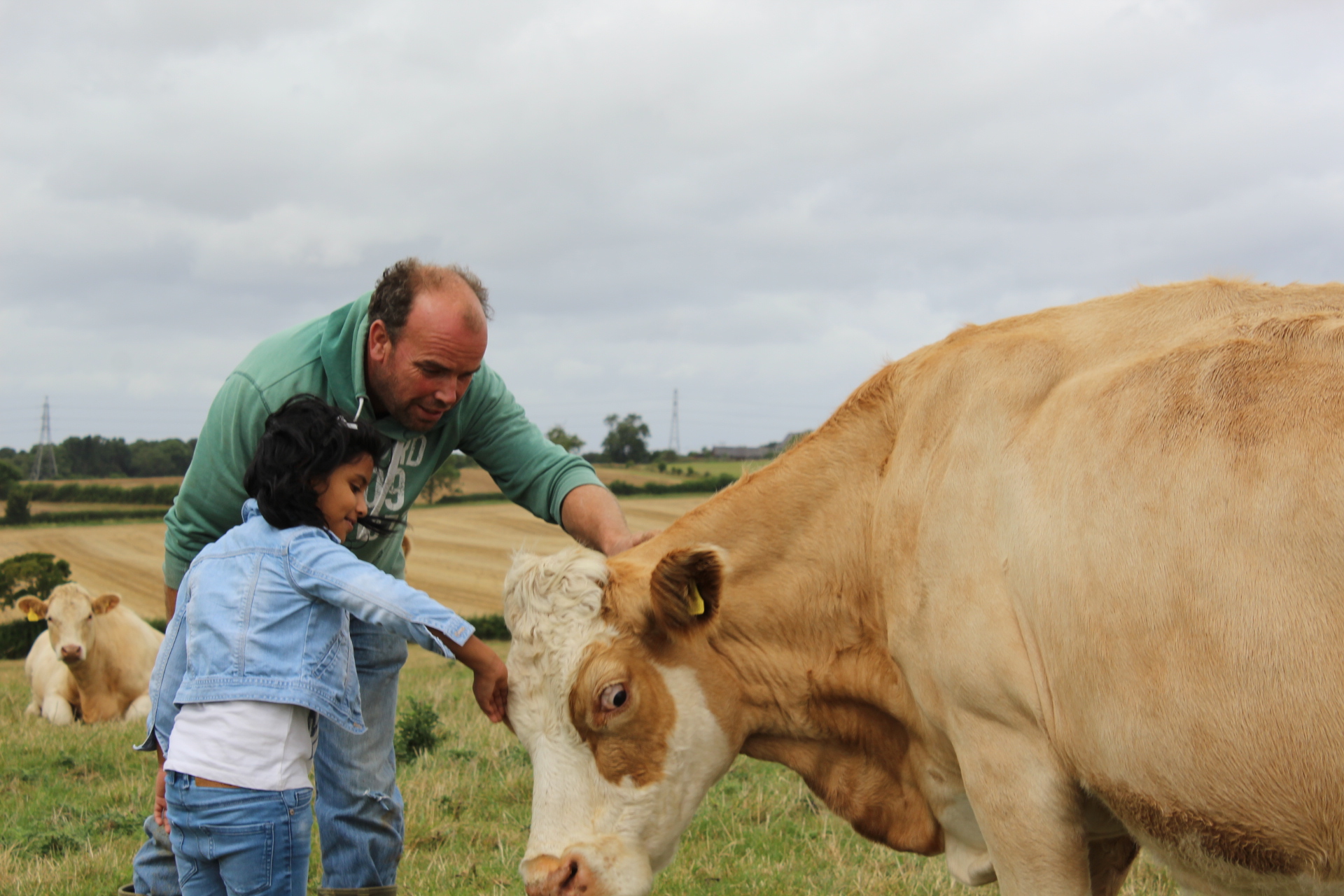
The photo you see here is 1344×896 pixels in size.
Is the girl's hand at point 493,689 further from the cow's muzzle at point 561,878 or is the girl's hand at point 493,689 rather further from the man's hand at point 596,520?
the man's hand at point 596,520

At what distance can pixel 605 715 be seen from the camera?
4.12 metres

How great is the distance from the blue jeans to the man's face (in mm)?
1805

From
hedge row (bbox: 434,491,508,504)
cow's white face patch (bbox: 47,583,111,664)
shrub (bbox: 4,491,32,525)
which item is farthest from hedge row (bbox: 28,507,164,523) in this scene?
cow's white face patch (bbox: 47,583,111,664)

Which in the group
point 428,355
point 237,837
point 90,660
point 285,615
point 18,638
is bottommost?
point 18,638

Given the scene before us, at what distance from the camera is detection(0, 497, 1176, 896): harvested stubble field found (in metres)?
5.54

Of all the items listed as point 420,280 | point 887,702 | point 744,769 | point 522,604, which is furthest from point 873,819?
point 744,769

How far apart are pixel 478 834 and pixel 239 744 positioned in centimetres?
312

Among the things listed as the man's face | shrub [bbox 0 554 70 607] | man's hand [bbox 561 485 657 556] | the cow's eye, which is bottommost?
shrub [bbox 0 554 70 607]

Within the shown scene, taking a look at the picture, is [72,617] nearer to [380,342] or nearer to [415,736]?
[415,736]

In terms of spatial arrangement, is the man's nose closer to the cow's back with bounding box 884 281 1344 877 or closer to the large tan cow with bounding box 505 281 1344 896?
the large tan cow with bounding box 505 281 1344 896

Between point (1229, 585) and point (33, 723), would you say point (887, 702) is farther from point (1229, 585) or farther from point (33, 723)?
point (33, 723)

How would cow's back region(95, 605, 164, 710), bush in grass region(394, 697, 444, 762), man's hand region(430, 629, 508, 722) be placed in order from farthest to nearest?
cow's back region(95, 605, 164, 710), bush in grass region(394, 697, 444, 762), man's hand region(430, 629, 508, 722)

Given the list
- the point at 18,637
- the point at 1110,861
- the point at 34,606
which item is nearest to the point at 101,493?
the point at 18,637

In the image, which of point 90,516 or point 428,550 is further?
point 90,516
